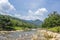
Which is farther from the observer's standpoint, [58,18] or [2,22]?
[2,22]

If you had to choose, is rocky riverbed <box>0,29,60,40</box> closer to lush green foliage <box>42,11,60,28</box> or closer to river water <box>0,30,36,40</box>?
river water <box>0,30,36,40</box>

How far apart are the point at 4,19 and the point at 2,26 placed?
37.5 feet

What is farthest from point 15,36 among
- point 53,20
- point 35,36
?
point 53,20

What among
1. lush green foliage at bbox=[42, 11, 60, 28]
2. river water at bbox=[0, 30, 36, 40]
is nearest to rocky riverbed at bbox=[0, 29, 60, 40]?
river water at bbox=[0, 30, 36, 40]

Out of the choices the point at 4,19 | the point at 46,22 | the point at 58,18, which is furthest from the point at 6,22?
the point at 58,18

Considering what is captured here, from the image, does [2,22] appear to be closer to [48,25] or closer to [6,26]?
[6,26]

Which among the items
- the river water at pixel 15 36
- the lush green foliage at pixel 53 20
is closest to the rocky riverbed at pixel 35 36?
the river water at pixel 15 36

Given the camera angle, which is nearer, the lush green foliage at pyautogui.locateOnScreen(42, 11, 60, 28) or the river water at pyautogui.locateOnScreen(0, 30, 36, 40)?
the river water at pyautogui.locateOnScreen(0, 30, 36, 40)

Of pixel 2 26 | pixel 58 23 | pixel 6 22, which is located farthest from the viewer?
pixel 6 22

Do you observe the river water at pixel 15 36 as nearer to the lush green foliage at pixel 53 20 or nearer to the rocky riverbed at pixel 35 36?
the rocky riverbed at pixel 35 36

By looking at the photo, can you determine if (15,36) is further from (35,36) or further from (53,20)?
(53,20)

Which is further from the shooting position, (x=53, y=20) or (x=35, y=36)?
(x=53, y=20)

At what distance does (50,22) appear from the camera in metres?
134

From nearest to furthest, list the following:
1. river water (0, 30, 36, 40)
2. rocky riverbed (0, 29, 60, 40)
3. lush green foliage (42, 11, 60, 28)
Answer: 1. rocky riverbed (0, 29, 60, 40)
2. river water (0, 30, 36, 40)
3. lush green foliage (42, 11, 60, 28)
